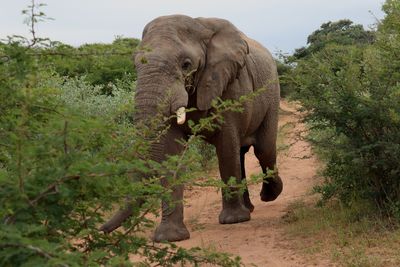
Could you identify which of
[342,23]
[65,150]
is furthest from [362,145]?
[342,23]

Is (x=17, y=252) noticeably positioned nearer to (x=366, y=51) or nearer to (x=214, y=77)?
(x=214, y=77)

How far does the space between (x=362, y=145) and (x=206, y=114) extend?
5.20ft

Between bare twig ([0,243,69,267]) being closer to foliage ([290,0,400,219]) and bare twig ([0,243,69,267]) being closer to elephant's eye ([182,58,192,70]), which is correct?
elephant's eye ([182,58,192,70])

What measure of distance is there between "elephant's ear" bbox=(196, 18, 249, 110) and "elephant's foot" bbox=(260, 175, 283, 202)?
2108 mm

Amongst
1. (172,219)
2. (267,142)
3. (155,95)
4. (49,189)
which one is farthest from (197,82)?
(49,189)

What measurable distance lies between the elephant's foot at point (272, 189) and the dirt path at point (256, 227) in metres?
0.12

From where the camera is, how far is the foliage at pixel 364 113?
631 centimetres

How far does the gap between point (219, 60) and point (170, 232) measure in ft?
5.90

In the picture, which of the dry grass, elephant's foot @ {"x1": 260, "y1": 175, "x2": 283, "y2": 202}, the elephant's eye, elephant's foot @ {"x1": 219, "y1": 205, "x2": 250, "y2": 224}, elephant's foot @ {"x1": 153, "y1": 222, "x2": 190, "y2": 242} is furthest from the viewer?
→ elephant's foot @ {"x1": 260, "y1": 175, "x2": 283, "y2": 202}

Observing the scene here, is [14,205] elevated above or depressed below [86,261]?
above

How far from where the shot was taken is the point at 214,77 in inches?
266

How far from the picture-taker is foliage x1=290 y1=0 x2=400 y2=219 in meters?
6.31

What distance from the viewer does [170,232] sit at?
21.5 ft

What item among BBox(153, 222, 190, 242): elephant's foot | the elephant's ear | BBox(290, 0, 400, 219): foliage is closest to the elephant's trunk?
the elephant's ear
